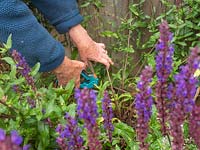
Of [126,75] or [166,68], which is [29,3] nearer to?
[126,75]

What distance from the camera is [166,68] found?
142 centimetres

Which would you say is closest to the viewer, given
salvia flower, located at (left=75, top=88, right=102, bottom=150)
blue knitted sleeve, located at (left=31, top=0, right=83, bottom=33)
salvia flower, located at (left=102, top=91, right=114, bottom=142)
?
salvia flower, located at (left=75, top=88, right=102, bottom=150)

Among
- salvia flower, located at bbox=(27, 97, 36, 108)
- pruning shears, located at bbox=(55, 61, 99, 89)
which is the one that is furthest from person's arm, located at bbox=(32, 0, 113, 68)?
salvia flower, located at bbox=(27, 97, 36, 108)

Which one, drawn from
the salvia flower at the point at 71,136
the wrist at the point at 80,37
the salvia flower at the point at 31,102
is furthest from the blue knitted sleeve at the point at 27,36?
the salvia flower at the point at 71,136

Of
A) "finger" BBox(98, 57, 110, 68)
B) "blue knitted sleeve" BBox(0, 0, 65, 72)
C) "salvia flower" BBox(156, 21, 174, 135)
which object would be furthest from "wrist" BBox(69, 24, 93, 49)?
"salvia flower" BBox(156, 21, 174, 135)

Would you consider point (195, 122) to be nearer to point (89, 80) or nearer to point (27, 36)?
point (27, 36)

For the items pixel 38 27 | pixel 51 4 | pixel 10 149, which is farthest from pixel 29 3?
pixel 10 149

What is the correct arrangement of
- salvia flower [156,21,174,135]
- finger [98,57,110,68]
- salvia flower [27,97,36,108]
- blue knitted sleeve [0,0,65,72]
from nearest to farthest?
salvia flower [156,21,174,135] < salvia flower [27,97,36,108] < blue knitted sleeve [0,0,65,72] < finger [98,57,110,68]

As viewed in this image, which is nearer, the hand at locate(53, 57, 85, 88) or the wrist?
the hand at locate(53, 57, 85, 88)

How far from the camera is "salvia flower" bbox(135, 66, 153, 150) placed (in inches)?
51.2

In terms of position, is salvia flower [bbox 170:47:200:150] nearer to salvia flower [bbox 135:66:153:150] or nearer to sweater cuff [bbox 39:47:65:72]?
salvia flower [bbox 135:66:153:150]

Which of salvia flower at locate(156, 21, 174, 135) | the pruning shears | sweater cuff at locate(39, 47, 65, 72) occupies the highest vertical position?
salvia flower at locate(156, 21, 174, 135)

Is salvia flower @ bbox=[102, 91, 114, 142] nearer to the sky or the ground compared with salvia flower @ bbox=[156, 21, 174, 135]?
nearer to the ground

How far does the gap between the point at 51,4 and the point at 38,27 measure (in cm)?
35
